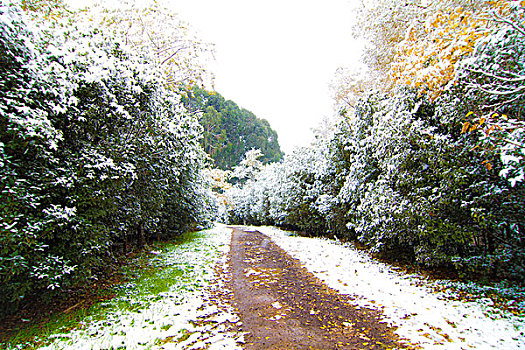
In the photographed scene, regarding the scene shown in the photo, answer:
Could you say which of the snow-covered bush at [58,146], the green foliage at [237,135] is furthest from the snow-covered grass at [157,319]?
the green foliage at [237,135]

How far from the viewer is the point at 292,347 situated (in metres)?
2.95

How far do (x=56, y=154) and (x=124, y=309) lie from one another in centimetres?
264

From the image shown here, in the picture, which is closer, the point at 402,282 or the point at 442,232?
the point at 442,232

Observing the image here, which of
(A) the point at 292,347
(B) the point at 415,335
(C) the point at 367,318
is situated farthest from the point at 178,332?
(B) the point at 415,335

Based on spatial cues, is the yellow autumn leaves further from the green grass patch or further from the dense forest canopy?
the green grass patch

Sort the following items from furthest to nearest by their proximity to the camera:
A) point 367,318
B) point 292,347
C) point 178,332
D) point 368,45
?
point 368,45, point 367,318, point 178,332, point 292,347

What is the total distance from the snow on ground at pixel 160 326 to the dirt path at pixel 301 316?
1.26ft

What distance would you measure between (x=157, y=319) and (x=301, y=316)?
2.12 meters

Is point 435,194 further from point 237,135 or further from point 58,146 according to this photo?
point 237,135

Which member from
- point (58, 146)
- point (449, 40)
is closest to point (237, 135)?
point (58, 146)

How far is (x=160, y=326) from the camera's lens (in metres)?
3.57

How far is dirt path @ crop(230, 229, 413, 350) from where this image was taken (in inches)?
121

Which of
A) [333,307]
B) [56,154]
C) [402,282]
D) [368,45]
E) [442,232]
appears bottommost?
[333,307]

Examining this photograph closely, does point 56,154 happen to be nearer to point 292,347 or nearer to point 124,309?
point 124,309
